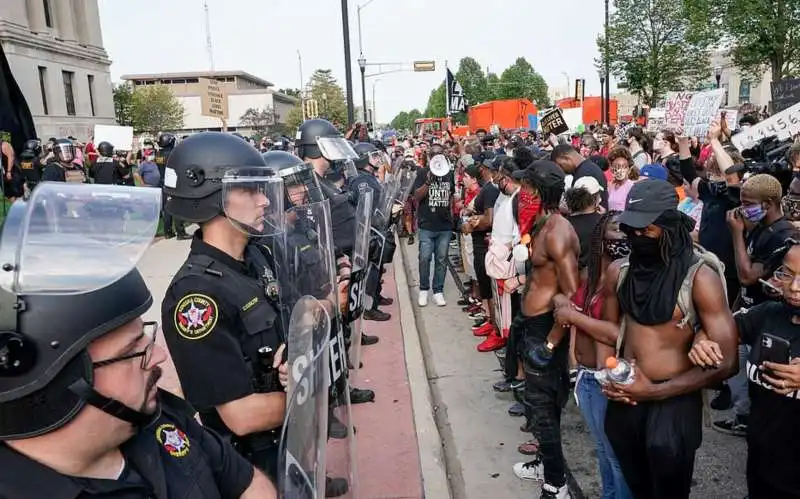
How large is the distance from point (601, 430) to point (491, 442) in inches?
63.1

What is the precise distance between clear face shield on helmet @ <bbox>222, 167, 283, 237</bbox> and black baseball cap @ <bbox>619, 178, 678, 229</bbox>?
1.52m

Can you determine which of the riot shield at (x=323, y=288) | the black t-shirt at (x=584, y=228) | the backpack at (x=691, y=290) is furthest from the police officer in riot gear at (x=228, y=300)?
the black t-shirt at (x=584, y=228)

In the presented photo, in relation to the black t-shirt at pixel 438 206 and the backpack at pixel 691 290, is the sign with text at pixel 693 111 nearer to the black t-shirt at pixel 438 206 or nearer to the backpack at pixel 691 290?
the black t-shirt at pixel 438 206

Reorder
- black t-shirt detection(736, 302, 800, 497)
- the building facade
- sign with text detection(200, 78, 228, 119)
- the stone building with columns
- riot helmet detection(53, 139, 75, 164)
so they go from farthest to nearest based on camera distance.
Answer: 1. the building facade
2. the stone building with columns
3. riot helmet detection(53, 139, 75, 164)
4. sign with text detection(200, 78, 228, 119)
5. black t-shirt detection(736, 302, 800, 497)

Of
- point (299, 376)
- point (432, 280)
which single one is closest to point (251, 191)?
point (299, 376)

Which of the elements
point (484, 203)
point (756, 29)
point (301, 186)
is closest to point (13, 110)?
point (301, 186)

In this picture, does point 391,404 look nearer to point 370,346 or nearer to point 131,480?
point 370,346

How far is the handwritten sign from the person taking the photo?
613 centimetres

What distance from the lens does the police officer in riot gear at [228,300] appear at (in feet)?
6.73

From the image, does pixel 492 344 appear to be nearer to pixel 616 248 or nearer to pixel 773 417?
pixel 616 248

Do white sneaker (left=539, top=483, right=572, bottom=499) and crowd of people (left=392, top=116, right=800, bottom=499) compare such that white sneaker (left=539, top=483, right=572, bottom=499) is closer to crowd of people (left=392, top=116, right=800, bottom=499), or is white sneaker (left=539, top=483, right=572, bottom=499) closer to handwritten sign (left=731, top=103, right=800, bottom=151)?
crowd of people (left=392, top=116, right=800, bottom=499)

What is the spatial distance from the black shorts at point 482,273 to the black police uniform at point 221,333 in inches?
180

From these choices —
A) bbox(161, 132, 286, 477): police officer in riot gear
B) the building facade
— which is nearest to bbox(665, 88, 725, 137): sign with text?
bbox(161, 132, 286, 477): police officer in riot gear

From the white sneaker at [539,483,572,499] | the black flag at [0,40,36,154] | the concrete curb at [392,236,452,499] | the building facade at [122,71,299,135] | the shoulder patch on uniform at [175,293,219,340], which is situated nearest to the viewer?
the shoulder patch on uniform at [175,293,219,340]
